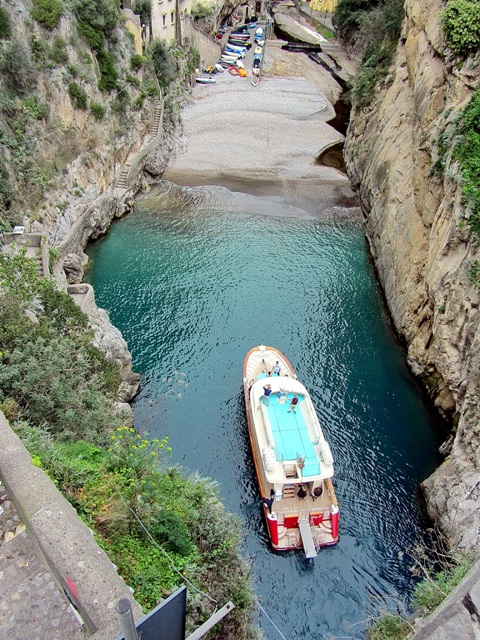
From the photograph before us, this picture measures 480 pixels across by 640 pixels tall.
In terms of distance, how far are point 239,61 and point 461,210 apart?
1984 inches

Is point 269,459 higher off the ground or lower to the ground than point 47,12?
lower

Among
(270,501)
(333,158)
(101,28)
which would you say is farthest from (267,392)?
(333,158)

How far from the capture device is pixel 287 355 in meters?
25.2

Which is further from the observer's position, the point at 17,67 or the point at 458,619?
the point at 17,67

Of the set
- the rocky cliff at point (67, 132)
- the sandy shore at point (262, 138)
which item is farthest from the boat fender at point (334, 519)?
the sandy shore at point (262, 138)

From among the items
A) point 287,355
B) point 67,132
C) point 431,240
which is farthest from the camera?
point 67,132

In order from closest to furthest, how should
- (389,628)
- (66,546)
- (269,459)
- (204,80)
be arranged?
(66,546) < (389,628) < (269,459) < (204,80)

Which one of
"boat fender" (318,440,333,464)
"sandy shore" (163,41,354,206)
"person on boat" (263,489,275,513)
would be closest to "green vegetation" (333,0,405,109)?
"sandy shore" (163,41,354,206)

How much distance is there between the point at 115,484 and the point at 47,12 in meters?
32.1

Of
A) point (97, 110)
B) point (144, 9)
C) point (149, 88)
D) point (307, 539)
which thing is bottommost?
point (307, 539)

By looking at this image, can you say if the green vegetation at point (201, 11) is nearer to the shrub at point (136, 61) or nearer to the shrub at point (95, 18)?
the shrub at point (136, 61)

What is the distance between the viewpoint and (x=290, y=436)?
62.7 ft

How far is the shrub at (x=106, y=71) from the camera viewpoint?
35594 mm

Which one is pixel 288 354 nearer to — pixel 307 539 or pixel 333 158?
pixel 307 539
